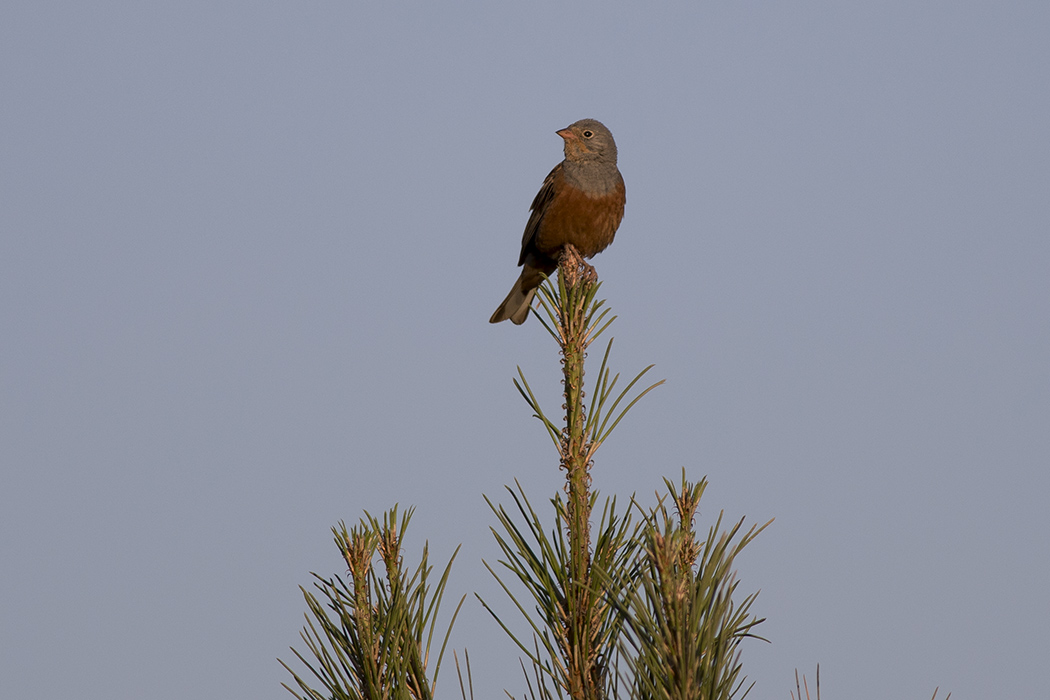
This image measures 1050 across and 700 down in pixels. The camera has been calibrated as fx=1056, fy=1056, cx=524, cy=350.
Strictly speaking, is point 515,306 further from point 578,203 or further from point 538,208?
point 578,203

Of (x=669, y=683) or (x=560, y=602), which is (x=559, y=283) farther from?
(x=669, y=683)

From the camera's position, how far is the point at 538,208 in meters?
8.66

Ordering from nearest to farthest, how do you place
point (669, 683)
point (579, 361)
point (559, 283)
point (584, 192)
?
point (669, 683) < point (579, 361) < point (559, 283) < point (584, 192)

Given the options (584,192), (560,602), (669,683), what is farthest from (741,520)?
(584,192)

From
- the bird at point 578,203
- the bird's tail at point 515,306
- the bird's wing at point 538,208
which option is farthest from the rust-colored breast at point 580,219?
the bird's tail at point 515,306

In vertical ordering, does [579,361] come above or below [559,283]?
below

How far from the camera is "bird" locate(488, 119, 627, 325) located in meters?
8.05

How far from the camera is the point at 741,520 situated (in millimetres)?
2006

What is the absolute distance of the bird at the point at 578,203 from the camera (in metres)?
8.05

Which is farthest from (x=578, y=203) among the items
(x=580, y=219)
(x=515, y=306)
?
(x=515, y=306)

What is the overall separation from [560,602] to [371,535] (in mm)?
452

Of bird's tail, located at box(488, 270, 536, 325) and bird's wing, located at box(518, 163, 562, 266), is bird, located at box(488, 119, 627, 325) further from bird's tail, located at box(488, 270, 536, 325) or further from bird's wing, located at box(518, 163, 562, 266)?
bird's tail, located at box(488, 270, 536, 325)

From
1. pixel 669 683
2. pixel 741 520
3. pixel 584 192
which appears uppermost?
pixel 584 192

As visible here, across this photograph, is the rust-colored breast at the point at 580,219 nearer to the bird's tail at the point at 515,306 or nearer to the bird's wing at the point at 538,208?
the bird's wing at the point at 538,208
